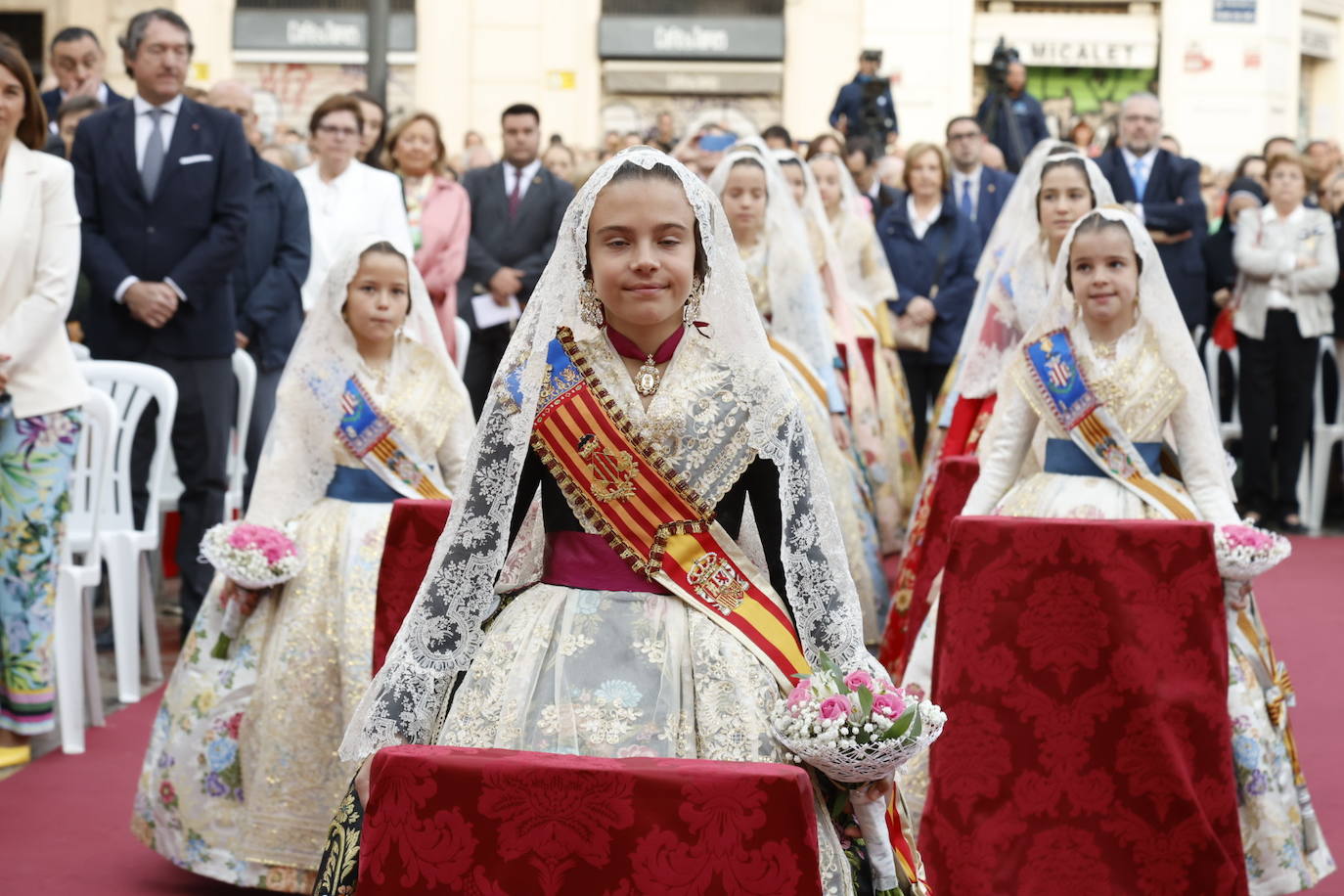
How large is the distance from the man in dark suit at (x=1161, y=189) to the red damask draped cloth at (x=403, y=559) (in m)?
6.94

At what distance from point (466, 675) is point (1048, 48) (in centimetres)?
2057

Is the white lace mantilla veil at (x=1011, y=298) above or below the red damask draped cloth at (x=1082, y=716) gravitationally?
above

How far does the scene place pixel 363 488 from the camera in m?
4.74

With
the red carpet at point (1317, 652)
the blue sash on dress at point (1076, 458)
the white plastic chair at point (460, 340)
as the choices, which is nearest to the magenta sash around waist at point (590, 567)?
the blue sash on dress at point (1076, 458)

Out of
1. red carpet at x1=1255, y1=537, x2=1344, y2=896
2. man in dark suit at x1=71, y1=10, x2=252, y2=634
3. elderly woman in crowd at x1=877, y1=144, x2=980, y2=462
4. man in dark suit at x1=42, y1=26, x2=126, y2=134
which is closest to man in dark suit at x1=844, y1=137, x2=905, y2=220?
elderly woman in crowd at x1=877, y1=144, x2=980, y2=462

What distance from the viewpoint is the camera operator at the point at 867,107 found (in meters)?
13.6

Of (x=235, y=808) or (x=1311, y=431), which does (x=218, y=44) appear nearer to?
(x=1311, y=431)

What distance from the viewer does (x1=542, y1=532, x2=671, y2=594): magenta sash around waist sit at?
8.91ft

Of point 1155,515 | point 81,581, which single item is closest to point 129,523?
point 81,581

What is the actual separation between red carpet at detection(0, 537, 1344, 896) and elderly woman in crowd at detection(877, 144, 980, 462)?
258cm

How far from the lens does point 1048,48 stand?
2211cm

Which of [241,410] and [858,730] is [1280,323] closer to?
[241,410]

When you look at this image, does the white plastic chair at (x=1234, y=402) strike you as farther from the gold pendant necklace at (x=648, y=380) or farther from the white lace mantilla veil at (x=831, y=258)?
the gold pendant necklace at (x=648, y=380)

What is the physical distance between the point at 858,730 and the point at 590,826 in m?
0.40
